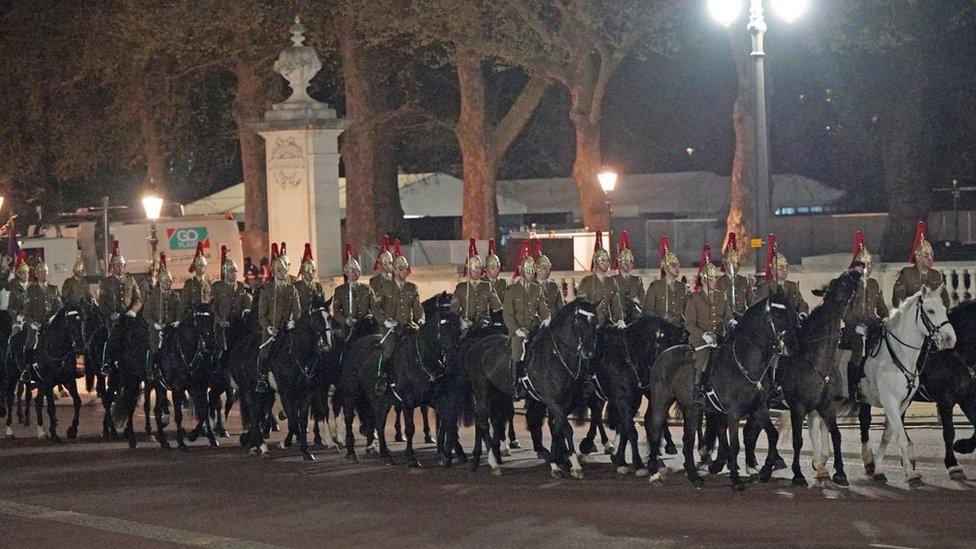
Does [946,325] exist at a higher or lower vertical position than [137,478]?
higher

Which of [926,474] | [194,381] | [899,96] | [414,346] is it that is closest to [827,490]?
[926,474]

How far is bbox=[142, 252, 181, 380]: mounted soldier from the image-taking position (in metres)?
21.7

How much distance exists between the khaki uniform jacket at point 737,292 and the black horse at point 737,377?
58.0 inches

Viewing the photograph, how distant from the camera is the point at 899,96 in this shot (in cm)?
4522

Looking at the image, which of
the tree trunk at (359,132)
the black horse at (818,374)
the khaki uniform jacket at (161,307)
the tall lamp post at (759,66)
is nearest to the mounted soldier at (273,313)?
the khaki uniform jacket at (161,307)

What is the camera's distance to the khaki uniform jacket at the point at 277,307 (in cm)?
2022

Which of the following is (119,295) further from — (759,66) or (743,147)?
(743,147)

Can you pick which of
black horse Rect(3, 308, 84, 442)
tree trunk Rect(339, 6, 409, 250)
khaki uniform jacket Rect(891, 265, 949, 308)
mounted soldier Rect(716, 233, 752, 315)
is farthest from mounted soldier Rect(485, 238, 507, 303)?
tree trunk Rect(339, 6, 409, 250)

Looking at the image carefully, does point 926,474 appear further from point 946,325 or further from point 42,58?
point 42,58

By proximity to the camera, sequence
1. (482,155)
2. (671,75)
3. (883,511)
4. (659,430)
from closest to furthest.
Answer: (883,511) → (659,430) → (482,155) → (671,75)

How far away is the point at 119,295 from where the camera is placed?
75.4ft

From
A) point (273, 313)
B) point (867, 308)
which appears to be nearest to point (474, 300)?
point (273, 313)

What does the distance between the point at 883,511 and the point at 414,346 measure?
6486mm

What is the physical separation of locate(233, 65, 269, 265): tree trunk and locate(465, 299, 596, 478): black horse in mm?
25453
